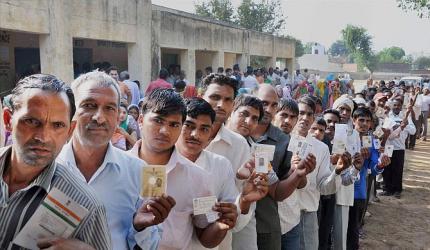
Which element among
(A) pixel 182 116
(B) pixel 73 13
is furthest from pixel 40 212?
(B) pixel 73 13

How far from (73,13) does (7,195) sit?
28.3 feet

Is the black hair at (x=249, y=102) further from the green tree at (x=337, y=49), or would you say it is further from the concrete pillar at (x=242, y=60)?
the green tree at (x=337, y=49)

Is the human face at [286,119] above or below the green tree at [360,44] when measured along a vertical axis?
below

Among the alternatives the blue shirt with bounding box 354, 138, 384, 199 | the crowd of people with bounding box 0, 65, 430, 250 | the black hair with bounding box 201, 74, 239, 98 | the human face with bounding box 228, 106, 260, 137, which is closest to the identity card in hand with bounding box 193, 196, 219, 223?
the crowd of people with bounding box 0, 65, 430, 250

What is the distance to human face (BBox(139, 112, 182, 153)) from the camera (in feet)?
7.89

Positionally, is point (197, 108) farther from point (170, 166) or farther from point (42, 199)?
point (42, 199)

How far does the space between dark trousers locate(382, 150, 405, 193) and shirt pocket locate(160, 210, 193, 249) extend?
721 centimetres

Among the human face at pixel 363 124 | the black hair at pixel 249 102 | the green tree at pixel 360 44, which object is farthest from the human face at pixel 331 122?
the green tree at pixel 360 44

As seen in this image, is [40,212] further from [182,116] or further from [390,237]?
[390,237]

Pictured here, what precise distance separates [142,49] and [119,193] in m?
10.3

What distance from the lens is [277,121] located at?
4.09m

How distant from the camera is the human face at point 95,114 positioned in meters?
2.07

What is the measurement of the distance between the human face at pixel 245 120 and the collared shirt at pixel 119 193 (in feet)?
4.55

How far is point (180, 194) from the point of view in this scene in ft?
7.95
